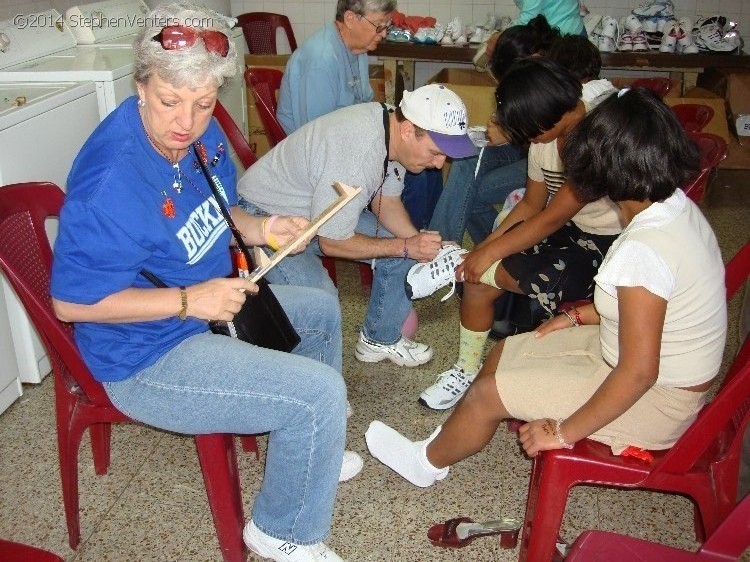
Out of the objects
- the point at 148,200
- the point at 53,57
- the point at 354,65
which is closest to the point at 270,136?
the point at 354,65

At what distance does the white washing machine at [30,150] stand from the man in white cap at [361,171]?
0.66 m

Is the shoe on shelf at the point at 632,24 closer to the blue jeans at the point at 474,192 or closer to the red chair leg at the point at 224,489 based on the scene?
the blue jeans at the point at 474,192

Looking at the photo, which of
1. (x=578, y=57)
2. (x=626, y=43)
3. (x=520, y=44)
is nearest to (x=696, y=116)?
(x=578, y=57)

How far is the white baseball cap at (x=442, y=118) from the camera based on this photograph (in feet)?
6.57

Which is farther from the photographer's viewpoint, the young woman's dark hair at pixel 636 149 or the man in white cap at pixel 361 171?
the man in white cap at pixel 361 171

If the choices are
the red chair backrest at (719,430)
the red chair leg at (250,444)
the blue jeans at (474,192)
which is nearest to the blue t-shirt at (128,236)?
the red chair leg at (250,444)

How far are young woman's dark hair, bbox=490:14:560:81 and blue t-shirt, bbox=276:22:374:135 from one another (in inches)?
24.0

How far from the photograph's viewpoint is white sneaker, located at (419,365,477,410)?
2361 millimetres

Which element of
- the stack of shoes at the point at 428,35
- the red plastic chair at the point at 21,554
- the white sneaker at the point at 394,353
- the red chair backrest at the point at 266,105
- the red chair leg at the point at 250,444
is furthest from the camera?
the stack of shoes at the point at 428,35

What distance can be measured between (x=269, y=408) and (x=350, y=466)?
24.9 inches

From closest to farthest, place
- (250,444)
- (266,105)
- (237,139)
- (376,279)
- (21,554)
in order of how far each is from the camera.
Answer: (21,554)
(250,444)
(376,279)
(237,139)
(266,105)

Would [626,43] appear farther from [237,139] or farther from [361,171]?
[361,171]

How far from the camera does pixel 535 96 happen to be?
6.63 ft

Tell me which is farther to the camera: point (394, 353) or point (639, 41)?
point (639, 41)
